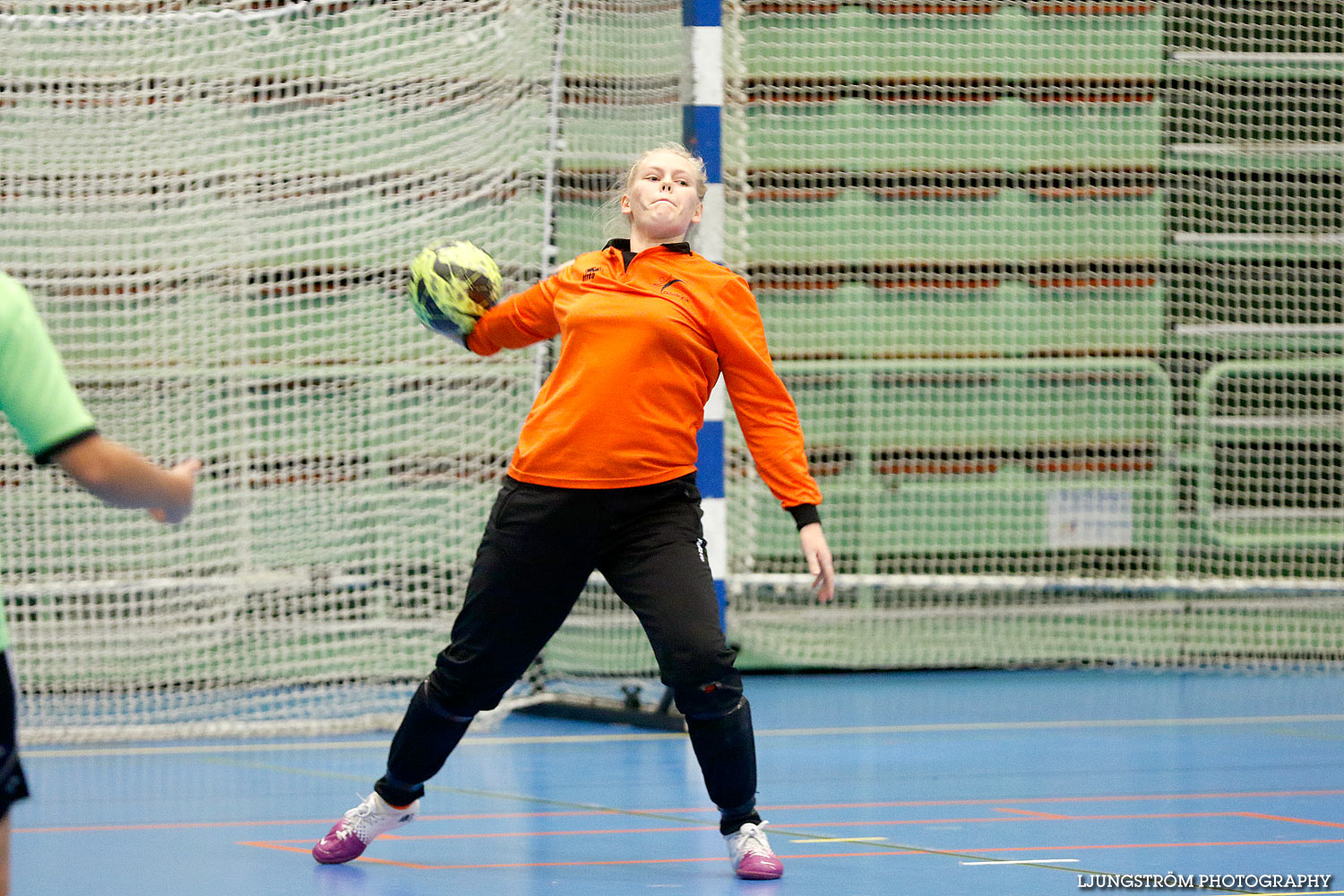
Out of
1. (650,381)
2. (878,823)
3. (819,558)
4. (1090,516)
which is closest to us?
(819,558)

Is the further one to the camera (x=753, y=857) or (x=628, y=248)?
(x=628, y=248)

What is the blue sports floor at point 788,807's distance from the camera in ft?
12.0

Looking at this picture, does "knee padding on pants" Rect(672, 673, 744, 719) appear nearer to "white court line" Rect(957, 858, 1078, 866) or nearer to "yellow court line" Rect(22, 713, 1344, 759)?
"white court line" Rect(957, 858, 1078, 866)

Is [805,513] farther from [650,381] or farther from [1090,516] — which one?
[1090,516]

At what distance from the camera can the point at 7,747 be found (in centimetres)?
210

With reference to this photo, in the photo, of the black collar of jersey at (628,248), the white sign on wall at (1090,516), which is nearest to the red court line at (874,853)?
the black collar of jersey at (628,248)

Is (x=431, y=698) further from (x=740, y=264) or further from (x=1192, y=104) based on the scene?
(x=1192, y=104)

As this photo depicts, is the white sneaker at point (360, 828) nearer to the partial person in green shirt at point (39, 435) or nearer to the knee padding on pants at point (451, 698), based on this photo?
the knee padding on pants at point (451, 698)

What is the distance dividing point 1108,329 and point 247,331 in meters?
4.33

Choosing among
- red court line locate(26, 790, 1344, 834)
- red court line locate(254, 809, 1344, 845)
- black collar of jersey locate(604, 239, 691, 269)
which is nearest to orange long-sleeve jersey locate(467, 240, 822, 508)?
black collar of jersey locate(604, 239, 691, 269)

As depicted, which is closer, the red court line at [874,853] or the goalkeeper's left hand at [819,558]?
the goalkeeper's left hand at [819,558]

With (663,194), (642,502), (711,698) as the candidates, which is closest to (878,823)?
(711,698)

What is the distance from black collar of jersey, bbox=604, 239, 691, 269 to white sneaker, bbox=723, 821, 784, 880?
4.27 feet

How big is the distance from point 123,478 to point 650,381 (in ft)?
5.38
